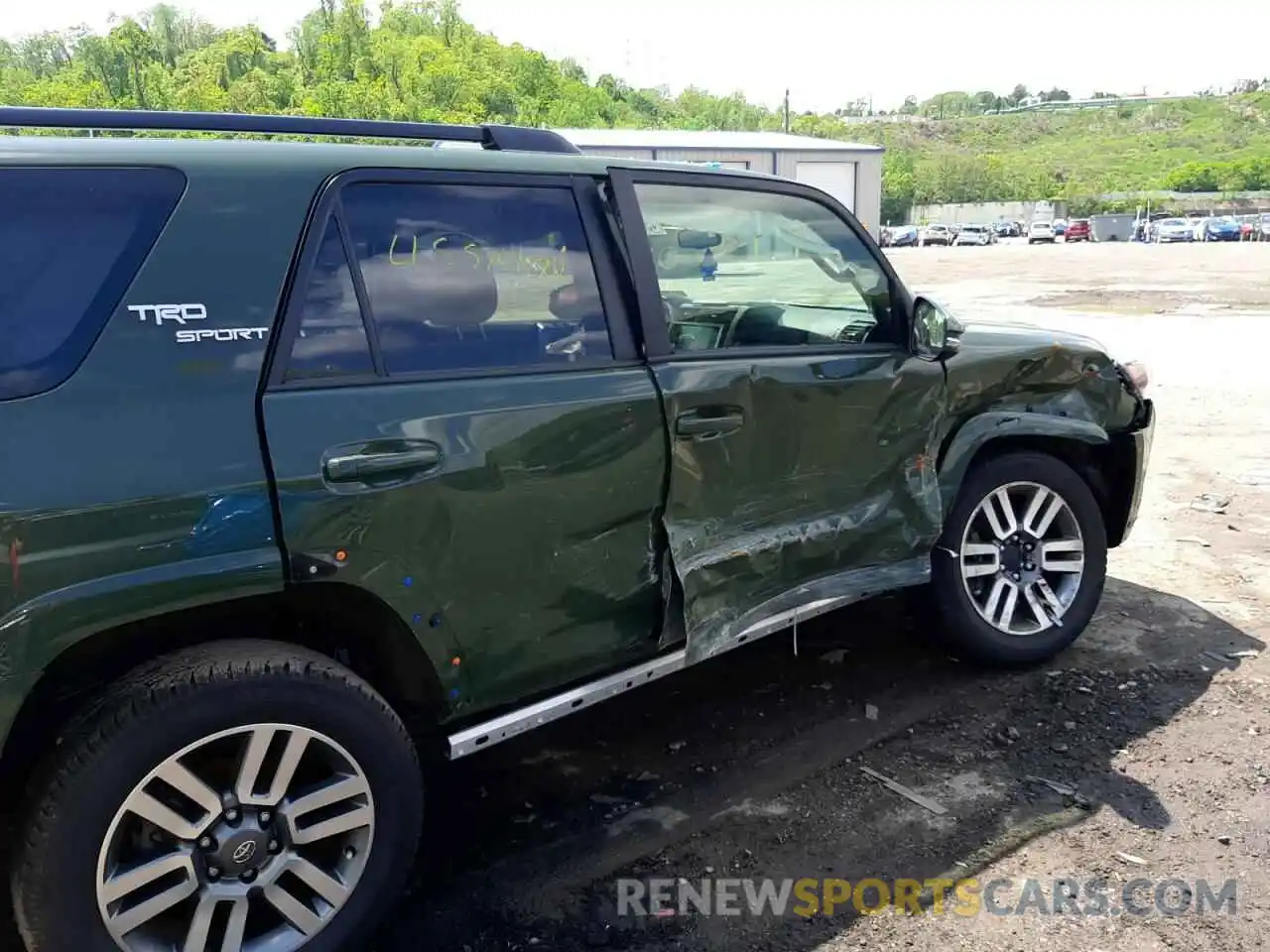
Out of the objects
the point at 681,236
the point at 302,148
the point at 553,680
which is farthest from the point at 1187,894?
the point at 302,148

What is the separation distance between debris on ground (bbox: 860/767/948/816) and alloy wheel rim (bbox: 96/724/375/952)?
5.58 feet

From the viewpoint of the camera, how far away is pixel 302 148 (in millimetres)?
2562

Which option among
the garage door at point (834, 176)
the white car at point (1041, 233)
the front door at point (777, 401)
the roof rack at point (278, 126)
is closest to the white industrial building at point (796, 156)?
the garage door at point (834, 176)

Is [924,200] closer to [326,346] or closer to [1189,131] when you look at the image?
[1189,131]

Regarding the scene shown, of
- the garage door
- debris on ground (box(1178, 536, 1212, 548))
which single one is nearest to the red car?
the garage door

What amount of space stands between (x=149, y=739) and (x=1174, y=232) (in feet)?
218

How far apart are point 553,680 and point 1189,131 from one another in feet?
665

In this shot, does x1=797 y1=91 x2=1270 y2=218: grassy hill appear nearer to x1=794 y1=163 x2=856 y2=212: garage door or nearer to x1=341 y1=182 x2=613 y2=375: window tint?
x1=794 y1=163 x2=856 y2=212: garage door

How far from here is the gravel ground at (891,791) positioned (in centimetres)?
276

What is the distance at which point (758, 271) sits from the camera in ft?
12.1

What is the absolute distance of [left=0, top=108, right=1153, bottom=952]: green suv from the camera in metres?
2.15

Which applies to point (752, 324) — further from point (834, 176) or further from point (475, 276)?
point (834, 176)

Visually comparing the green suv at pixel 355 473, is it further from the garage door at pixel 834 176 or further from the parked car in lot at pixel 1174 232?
the parked car in lot at pixel 1174 232

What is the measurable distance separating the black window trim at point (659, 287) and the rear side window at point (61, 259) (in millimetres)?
1316
